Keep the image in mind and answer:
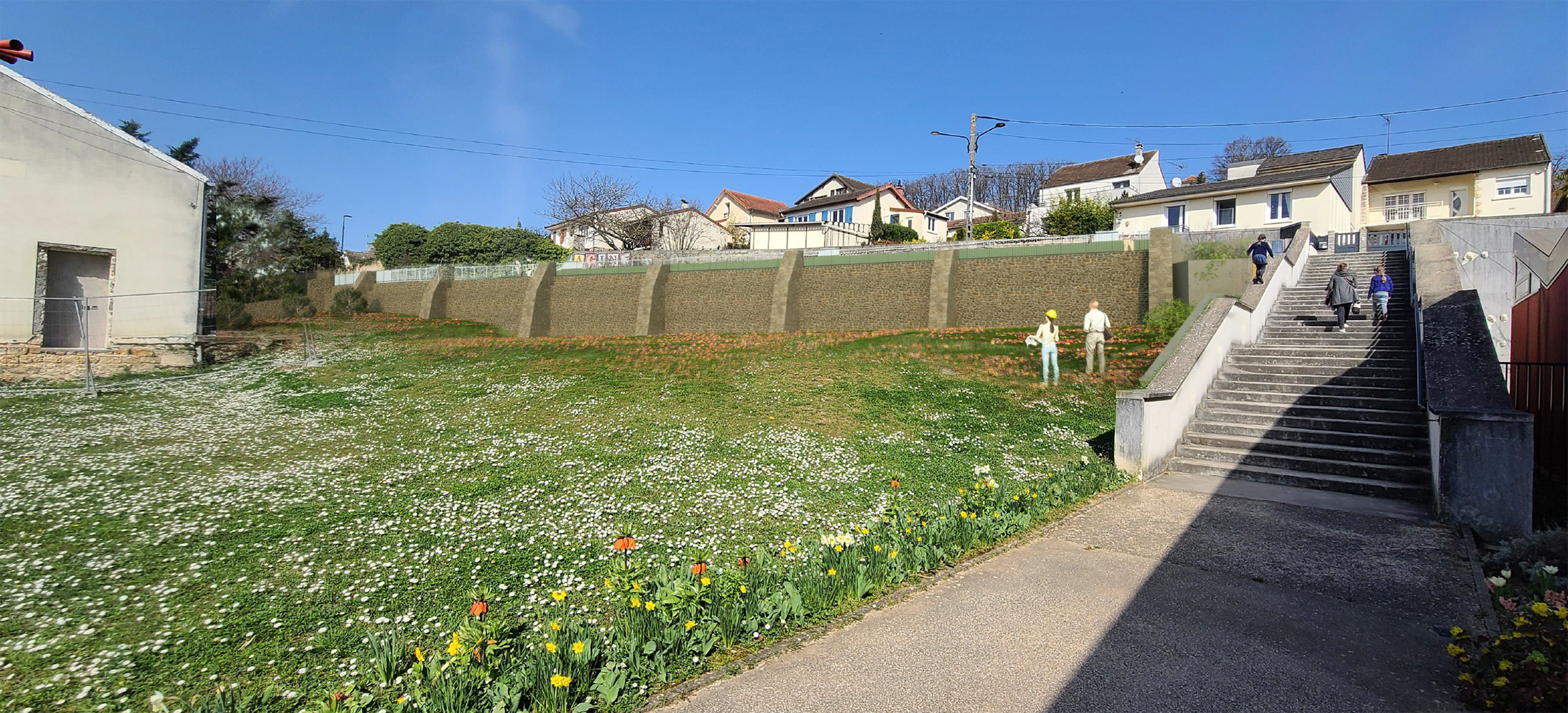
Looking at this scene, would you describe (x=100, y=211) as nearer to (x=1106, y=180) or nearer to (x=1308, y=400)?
(x=1308, y=400)

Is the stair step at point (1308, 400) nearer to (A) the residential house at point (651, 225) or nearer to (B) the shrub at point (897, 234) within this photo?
(B) the shrub at point (897, 234)

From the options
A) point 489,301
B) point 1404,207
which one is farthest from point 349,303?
point 1404,207

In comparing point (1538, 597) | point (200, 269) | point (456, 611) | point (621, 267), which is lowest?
point (456, 611)

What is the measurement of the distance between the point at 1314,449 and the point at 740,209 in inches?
2178

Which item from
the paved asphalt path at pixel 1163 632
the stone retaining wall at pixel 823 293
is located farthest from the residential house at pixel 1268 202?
the paved asphalt path at pixel 1163 632

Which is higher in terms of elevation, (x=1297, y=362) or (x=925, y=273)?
(x=925, y=273)

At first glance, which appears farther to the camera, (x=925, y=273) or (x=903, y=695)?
(x=925, y=273)

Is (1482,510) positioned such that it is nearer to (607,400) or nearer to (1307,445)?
(1307,445)

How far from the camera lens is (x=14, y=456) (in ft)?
27.3

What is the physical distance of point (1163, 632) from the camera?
413 centimetres

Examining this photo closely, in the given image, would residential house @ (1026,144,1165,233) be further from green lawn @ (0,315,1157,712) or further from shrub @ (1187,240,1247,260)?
green lawn @ (0,315,1157,712)

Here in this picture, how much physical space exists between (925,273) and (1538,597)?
70.2 ft

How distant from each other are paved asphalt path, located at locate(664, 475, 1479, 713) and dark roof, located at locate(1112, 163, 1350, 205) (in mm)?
32852

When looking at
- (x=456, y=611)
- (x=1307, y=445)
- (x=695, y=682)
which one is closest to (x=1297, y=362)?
(x=1307, y=445)
